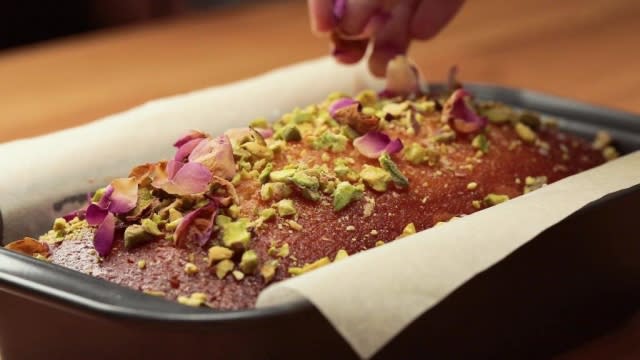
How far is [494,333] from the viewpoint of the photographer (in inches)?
34.6

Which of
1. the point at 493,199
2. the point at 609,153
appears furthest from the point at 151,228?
the point at 609,153

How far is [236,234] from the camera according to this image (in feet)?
2.98

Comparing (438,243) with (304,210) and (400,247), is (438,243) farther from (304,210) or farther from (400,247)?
(304,210)

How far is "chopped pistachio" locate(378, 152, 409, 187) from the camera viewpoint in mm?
1055

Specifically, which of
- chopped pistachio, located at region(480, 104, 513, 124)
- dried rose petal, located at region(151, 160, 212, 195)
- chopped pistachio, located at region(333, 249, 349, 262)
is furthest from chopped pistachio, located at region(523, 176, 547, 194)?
dried rose petal, located at region(151, 160, 212, 195)

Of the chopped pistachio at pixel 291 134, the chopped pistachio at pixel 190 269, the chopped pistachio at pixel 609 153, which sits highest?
the chopped pistachio at pixel 190 269

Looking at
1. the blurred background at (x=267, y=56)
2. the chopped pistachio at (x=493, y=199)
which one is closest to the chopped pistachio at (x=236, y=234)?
the chopped pistachio at (x=493, y=199)

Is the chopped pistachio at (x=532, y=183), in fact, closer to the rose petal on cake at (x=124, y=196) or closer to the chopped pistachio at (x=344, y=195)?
the chopped pistachio at (x=344, y=195)

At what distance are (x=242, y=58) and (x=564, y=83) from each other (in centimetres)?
79

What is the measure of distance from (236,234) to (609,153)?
2.06ft

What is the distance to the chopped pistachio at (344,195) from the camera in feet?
3.24

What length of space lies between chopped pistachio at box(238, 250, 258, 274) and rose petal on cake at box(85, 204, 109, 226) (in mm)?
175

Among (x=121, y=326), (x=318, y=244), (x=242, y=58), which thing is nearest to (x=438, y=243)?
(x=318, y=244)

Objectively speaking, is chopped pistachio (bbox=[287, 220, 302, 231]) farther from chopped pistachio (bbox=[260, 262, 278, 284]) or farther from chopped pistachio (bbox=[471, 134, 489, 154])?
chopped pistachio (bbox=[471, 134, 489, 154])
